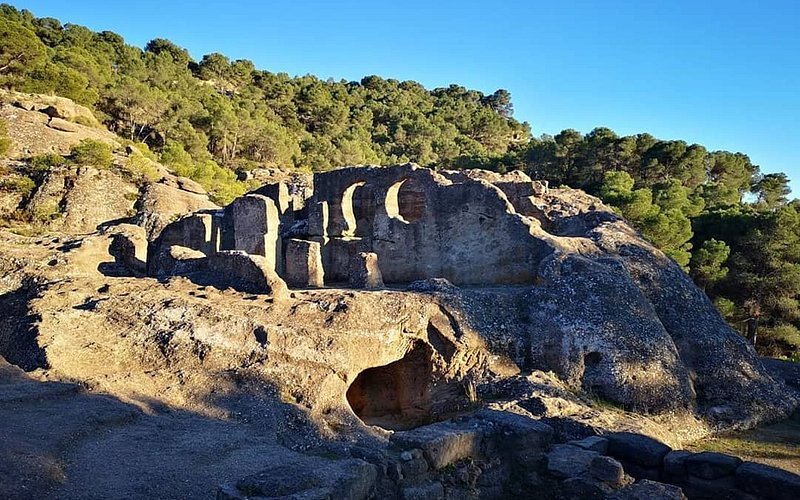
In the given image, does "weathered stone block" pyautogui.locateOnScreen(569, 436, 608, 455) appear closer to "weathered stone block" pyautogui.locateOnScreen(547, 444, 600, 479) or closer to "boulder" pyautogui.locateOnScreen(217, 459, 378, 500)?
"weathered stone block" pyautogui.locateOnScreen(547, 444, 600, 479)

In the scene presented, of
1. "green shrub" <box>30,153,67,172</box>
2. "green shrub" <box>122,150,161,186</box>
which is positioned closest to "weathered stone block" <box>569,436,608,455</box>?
"green shrub" <box>122,150,161,186</box>

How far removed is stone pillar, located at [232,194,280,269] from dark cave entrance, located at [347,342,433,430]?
6648 mm

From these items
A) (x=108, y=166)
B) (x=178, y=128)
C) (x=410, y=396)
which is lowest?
(x=410, y=396)

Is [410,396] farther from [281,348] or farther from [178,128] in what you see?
[178,128]

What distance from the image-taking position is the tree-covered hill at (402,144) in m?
25.2

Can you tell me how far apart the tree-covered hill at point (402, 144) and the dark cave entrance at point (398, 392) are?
1733 cm

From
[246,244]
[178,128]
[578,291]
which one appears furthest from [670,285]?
[178,128]

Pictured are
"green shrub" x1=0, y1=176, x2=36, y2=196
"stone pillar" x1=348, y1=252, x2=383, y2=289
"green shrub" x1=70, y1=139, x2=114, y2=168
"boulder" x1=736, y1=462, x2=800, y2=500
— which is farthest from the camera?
"green shrub" x1=70, y1=139, x2=114, y2=168

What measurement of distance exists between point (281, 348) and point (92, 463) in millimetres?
4087

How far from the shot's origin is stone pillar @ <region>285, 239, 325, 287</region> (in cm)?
1555

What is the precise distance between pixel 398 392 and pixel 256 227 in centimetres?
846

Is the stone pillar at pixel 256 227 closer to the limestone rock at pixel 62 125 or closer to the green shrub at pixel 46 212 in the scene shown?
the green shrub at pixel 46 212

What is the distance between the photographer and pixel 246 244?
18.5 m

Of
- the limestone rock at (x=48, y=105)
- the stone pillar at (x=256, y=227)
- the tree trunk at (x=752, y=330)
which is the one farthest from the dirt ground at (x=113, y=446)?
the limestone rock at (x=48, y=105)
